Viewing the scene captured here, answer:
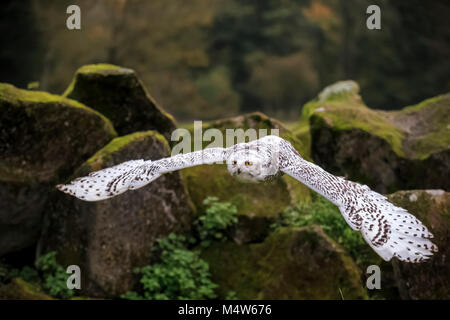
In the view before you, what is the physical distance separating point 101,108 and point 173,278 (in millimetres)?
2876

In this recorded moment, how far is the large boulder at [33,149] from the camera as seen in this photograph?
19.2 feet

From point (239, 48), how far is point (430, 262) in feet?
51.0

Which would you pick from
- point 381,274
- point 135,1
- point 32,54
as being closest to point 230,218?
point 381,274

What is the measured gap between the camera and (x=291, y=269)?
18.4ft

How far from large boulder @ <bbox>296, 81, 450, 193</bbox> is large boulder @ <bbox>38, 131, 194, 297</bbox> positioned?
2533 millimetres

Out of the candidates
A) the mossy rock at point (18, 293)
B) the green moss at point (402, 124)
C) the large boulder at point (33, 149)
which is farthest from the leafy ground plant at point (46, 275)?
the green moss at point (402, 124)

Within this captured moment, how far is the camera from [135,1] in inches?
514

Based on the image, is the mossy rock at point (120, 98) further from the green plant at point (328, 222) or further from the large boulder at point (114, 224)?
the green plant at point (328, 222)

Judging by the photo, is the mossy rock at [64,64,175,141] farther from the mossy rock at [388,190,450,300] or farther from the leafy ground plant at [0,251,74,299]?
the mossy rock at [388,190,450,300]

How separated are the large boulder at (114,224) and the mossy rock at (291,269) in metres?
1.05

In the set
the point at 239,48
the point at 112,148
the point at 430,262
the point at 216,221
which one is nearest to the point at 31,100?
the point at 112,148

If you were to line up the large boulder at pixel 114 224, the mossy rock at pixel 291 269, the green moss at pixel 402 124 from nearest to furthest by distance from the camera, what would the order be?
the mossy rock at pixel 291 269, the large boulder at pixel 114 224, the green moss at pixel 402 124

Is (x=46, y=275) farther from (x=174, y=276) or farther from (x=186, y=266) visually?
(x=186, y=266)

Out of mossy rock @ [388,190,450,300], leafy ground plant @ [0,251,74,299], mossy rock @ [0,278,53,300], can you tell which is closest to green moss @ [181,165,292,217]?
mossy rock @ [388,190,450,300]
